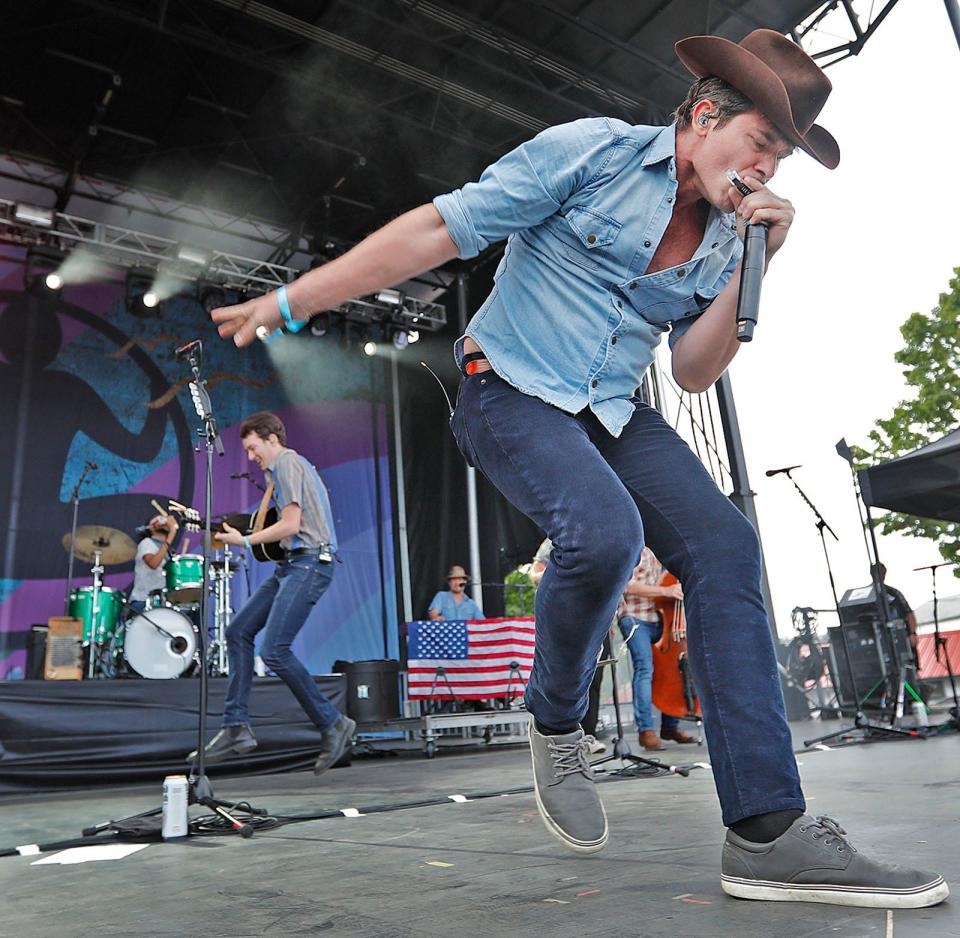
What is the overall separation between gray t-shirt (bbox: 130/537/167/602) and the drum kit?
0.09 meters

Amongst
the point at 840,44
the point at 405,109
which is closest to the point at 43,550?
the point at 405,109

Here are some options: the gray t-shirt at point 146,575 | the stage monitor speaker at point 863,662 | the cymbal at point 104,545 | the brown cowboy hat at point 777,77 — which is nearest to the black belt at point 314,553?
the brown cowboy hat at point 777,77

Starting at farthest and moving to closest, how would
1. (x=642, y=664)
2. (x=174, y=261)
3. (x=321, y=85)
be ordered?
(x=174, y=261), (x=321, y=85), (x=642, y=664)

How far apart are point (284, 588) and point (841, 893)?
385 cm

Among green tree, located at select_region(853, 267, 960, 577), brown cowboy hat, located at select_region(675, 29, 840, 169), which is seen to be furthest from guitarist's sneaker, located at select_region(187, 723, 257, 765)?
green tree, located at select_region(853, 267, 960, 577)

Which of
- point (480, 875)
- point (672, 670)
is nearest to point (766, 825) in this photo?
point (480, 875)

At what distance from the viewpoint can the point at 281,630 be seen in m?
4.67

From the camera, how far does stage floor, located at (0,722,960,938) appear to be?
130cm

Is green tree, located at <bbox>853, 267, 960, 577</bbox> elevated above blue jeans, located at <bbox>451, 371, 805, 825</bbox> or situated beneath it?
elevated above

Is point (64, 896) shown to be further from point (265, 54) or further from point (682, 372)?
point (265, 54)

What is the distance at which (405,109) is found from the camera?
9.92m

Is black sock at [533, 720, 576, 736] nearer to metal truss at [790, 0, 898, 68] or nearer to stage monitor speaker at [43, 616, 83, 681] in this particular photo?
stage monitor speaker at [43, 616, 83, 681]

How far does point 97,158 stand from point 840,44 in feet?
28.7

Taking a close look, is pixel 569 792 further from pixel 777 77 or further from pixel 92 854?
pixel 92 854
